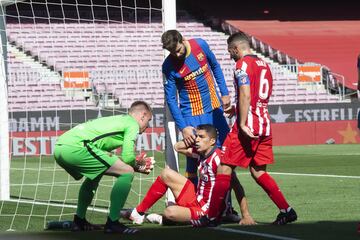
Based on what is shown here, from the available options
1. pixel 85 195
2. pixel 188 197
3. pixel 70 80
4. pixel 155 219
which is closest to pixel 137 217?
pixel 155 219

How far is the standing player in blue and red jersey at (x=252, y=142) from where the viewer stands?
9664 millimetres

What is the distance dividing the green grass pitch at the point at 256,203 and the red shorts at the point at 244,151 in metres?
0.60

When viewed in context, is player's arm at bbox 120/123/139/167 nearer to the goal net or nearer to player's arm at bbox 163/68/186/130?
player's arm at bbox 163/68/186/130

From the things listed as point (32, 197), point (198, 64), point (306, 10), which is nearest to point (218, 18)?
point (306, 10)

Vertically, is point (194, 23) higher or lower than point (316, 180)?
higher

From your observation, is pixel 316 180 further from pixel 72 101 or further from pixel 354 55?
pixel 354 55

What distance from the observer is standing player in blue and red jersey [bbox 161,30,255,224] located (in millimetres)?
10609

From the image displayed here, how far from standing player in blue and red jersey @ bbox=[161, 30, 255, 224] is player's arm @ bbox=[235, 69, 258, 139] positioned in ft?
3.46

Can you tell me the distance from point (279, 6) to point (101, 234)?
36.1 m

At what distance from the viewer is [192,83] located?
422 inches

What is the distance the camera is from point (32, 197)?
14.4 metres

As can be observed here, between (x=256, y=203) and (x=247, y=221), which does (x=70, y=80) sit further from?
(x=247, y=221)

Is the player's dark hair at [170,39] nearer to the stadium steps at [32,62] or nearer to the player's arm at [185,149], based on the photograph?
the player's arm at [185,149]

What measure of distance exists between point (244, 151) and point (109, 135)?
1255mm
